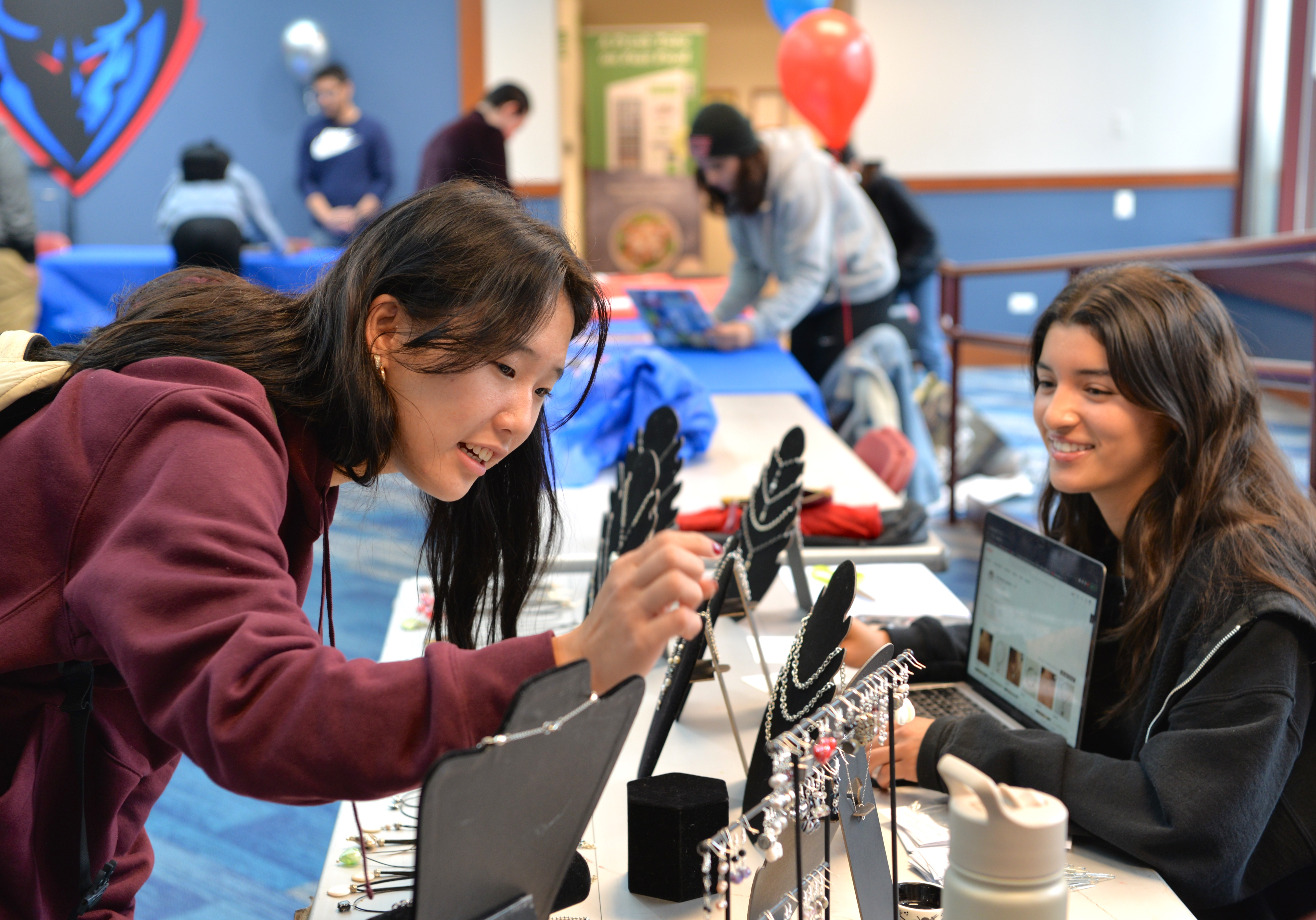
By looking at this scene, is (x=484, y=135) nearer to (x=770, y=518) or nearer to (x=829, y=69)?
(x=829, y=69)

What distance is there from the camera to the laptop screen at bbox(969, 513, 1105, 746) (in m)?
1.30

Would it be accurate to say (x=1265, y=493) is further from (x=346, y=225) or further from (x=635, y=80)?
(x=635, y=80)

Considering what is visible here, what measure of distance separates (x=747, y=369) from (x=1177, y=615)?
2592mm

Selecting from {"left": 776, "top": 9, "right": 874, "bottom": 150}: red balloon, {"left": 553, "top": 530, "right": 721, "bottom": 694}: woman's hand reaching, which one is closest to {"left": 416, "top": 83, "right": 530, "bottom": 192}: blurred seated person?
{"left": 776, "top": 9, "right": 874, "bottom": 150}: red balloon

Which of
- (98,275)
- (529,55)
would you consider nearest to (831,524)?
(98,275)

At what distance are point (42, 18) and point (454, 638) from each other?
139 centimetres

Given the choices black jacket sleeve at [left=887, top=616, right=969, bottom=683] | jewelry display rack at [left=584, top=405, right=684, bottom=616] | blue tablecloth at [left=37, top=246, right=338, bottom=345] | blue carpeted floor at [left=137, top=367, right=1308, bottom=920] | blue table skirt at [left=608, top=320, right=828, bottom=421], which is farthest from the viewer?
blue tablecloth at [left=37, top=246, right=338, bottom=345]

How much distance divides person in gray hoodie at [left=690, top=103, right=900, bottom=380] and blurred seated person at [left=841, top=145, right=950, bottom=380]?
78 centimetres

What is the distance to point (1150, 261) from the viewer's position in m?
1.46

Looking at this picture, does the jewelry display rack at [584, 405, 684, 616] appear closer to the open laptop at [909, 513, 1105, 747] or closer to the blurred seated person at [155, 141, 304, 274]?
the open laptop at [909, 513, 1105, 747]

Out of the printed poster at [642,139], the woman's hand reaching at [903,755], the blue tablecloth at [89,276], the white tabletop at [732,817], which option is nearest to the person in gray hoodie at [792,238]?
the blue tablecloth at [89,276]

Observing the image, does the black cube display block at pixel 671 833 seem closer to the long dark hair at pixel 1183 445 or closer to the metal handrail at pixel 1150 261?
the long dark hair at pixel 1183 445

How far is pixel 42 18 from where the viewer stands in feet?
6.18

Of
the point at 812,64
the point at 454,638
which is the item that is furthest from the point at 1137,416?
the point at 812,64
